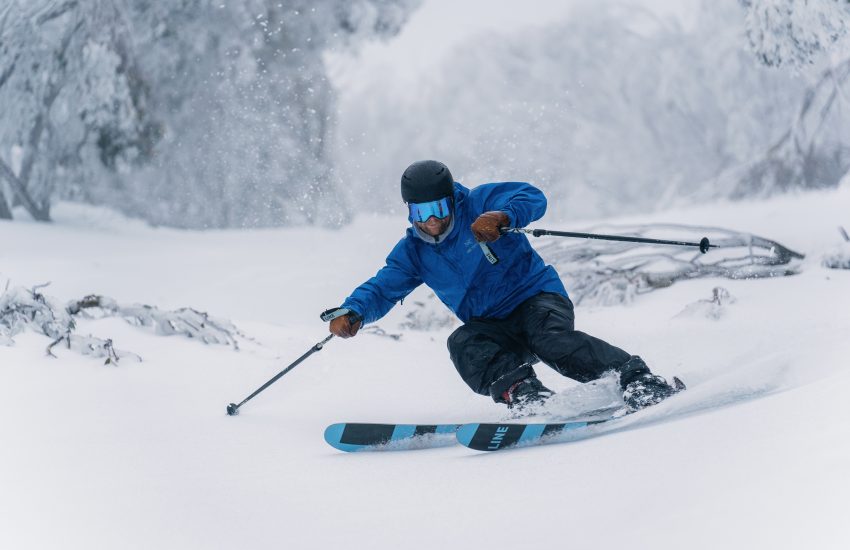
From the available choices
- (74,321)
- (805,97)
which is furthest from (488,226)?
(805,97)

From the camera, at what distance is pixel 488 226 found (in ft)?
8.81

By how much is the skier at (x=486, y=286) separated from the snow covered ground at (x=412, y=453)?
239 millimetres

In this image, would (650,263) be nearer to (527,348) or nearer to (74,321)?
(527,348)

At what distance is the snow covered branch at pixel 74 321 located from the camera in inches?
148

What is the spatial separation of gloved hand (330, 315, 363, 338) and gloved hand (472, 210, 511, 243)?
2.02 feet

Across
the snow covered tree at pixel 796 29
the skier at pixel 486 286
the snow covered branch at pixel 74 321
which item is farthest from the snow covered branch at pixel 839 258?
the snow covered branch at pixel 74 321

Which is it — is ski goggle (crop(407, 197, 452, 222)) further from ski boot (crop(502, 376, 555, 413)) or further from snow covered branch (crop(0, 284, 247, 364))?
snow covered branch (crop(0, 284, 247, 364))

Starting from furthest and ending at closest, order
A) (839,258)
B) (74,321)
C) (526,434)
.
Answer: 1. (839,258)
2. (74,321)
3. (526,434)

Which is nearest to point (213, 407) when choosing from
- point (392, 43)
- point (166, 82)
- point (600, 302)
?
point (600, 302)

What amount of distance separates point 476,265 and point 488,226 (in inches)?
13.4

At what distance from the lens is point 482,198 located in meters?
3.02

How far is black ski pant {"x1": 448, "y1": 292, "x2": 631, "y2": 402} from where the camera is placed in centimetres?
268

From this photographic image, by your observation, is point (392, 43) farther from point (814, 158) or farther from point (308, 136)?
point (814, 158)

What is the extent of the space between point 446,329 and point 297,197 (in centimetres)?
190
